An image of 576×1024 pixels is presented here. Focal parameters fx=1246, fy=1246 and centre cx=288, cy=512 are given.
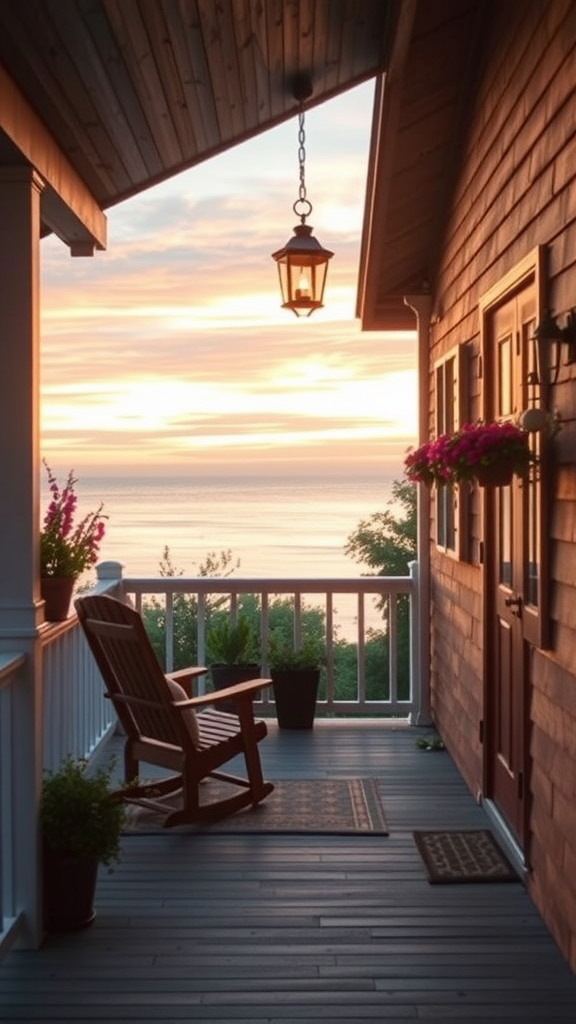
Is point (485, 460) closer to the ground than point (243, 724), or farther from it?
farther from it

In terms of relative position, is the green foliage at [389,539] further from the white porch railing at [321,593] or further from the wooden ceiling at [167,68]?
the wooden ceiling at [167,68]

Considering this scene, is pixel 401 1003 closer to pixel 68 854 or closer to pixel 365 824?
pixel 68 854

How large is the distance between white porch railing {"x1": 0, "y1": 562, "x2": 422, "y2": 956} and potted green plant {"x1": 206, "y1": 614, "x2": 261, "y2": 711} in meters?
0.15

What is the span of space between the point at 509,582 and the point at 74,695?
232 centimetres

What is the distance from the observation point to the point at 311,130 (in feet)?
39.0

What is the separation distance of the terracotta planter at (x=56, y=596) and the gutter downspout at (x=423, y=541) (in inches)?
131

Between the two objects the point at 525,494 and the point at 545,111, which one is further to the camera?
the point at 525,494

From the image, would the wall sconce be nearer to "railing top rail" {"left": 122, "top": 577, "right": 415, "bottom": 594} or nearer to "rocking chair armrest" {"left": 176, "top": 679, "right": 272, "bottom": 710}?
"rocking chair armrest" {"left": 176, "top": 679, "right": 272, "bottom": 710}

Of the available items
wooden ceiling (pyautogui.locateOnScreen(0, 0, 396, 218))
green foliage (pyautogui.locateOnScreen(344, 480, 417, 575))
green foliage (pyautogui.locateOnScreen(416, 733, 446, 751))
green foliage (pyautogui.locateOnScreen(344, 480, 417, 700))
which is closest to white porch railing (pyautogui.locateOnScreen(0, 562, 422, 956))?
green foliage (pyautogui.locateOnScreen(416, 733, 446, 751))

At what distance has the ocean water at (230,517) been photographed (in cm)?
2703

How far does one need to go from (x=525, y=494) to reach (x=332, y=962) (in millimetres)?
1791

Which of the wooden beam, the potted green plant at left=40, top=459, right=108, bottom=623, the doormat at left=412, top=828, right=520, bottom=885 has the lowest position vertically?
the doormat at left=412, top=828, right=520, bottom=885

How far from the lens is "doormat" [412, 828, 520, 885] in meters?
4.64

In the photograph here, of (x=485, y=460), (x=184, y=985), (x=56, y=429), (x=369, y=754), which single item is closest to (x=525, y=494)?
(x=485, y=460)
